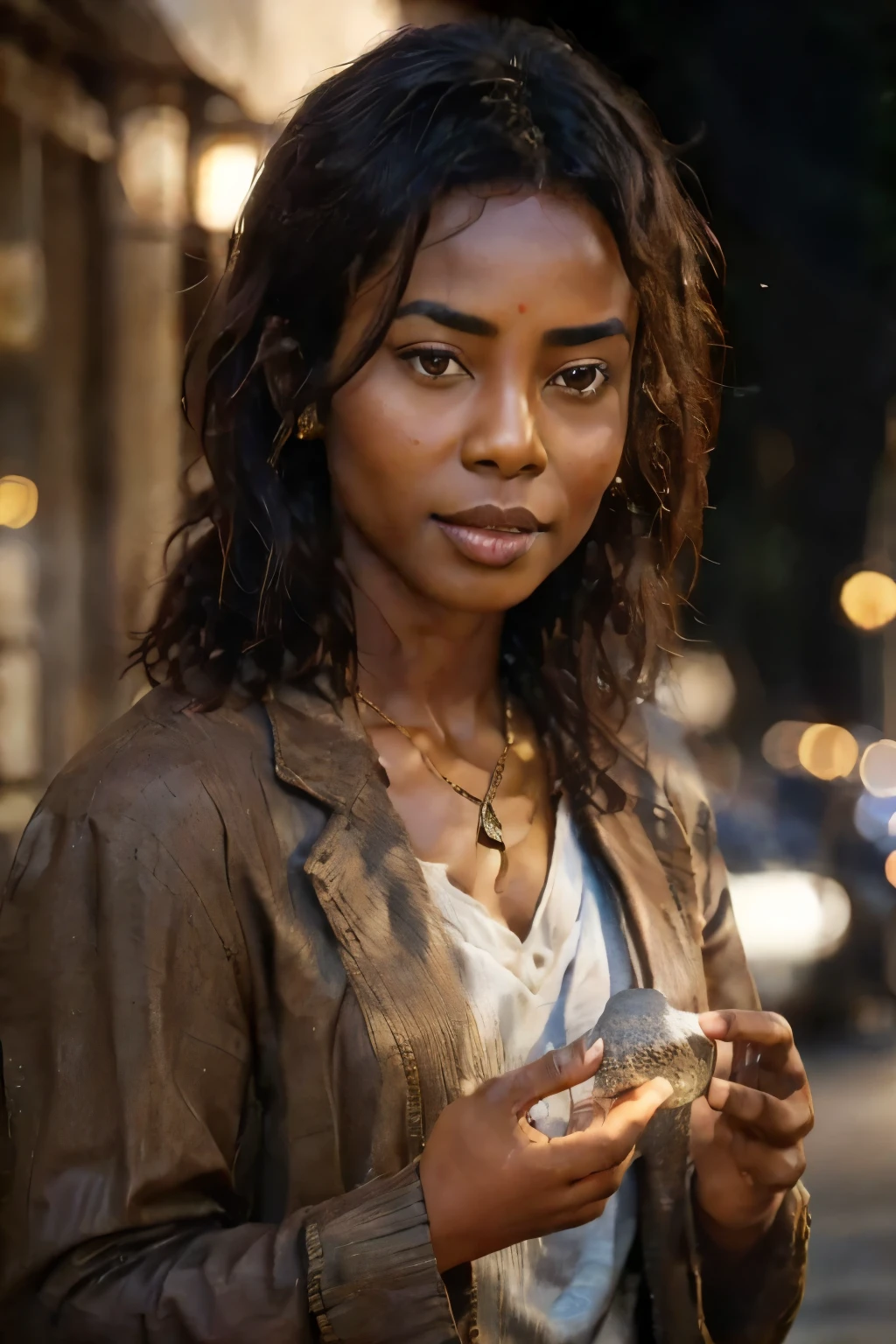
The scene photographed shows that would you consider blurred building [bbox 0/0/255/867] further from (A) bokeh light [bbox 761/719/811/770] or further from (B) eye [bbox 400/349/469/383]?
(A) bokeh light [bbox 761/719/811/770]

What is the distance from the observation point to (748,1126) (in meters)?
1.14

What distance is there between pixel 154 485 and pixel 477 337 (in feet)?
3.48

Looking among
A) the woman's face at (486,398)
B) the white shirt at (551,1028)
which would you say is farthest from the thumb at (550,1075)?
the woman's face at (486,398)

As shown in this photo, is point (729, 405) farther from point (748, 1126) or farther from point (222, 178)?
point (748, 1126)

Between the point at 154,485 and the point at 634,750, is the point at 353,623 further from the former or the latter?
the point at 154,485

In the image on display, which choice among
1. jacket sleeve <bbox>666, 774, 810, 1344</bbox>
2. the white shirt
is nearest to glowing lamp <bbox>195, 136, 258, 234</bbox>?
the white shirt

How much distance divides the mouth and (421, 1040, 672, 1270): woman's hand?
36cm

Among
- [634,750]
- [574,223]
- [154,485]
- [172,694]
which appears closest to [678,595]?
[634,750]

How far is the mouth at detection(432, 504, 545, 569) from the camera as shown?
40.9 inches

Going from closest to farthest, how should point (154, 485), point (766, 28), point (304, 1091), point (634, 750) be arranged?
point (304, 1091) → point (634, 750) → point (766, 28) → point (154, 485)

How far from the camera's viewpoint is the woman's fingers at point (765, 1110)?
1.08 meters

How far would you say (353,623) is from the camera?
43.8 inches

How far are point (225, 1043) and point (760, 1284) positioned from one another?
1.93ft

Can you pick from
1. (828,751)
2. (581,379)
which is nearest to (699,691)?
(828,751)
